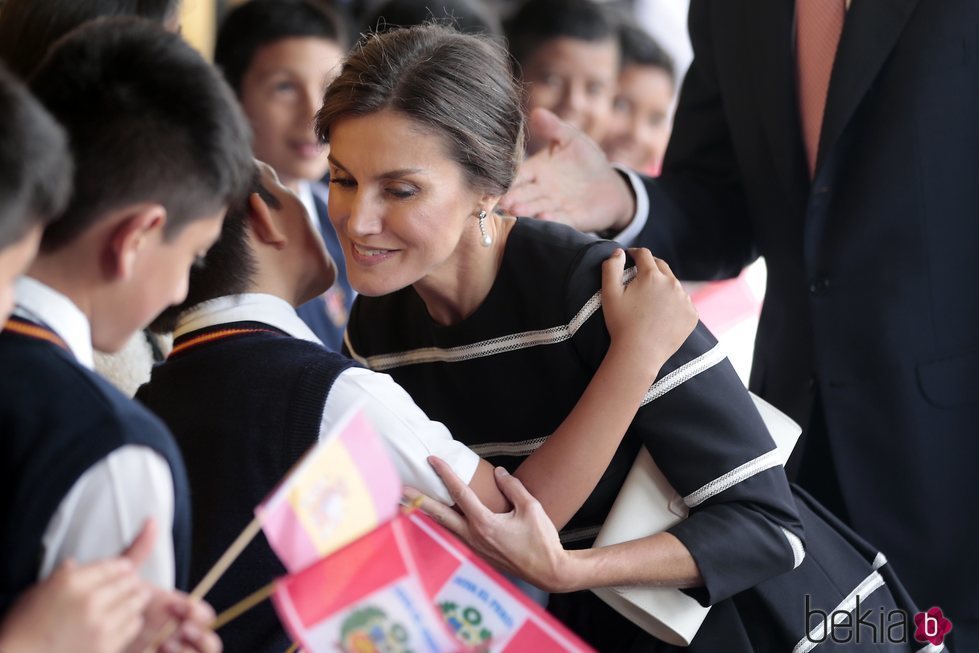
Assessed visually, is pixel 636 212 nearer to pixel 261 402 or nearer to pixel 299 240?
pixel 299 240

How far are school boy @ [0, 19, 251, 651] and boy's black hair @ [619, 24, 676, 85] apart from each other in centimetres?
282

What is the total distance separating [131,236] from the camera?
0.90 m

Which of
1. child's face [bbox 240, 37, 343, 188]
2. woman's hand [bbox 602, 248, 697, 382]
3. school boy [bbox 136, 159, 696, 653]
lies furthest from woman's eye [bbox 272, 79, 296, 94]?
woman's hand [bbox 602, 248, 697, 382]

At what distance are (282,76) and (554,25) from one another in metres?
0.84

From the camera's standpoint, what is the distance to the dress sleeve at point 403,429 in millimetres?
1146

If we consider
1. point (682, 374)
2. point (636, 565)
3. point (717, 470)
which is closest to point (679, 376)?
point (682, 374)

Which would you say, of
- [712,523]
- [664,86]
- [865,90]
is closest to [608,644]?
[712,523]

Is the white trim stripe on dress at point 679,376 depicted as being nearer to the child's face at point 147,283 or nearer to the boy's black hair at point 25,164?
the child's face at point 147,283

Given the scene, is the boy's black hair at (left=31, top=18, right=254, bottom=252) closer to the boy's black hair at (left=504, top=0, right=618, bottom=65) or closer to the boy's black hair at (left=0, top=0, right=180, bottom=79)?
the boy's black hair at (left=0, top=0, right=180, bottom=79)

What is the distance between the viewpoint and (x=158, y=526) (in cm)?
87

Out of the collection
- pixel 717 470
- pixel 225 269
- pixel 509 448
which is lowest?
pixel 509 448

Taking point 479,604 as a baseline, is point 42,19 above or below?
above

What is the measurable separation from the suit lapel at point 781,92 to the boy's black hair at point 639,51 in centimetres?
195

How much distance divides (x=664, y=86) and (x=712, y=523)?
265 centimetres
